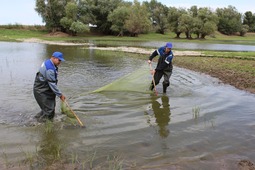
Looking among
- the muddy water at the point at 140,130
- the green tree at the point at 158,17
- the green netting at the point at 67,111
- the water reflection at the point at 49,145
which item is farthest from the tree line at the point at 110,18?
the water reflection at the point at 49,145

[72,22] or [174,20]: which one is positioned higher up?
[174,20]

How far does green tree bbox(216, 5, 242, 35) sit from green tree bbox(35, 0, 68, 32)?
53050mm

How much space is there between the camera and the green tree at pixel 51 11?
68.3 metres

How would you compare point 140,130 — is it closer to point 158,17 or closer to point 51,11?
point 51,11

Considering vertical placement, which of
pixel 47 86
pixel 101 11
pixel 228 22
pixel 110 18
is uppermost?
pixel 101 11

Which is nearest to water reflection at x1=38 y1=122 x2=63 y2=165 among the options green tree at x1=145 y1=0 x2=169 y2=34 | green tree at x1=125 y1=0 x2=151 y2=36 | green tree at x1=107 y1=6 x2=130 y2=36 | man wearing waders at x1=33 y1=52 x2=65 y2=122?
man wearing waders at x1=33 y1=52 x2=65 y2=122

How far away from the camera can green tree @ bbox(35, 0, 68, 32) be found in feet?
224

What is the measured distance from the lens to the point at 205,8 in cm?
7944

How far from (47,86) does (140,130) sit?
2648 millimetres

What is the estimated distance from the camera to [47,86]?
24.3ft

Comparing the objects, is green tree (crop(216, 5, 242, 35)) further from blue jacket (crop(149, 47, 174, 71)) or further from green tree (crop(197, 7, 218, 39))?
blue jacket (crop(149, 47, 174, 71))

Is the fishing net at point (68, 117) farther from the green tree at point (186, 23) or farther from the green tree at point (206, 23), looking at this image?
the green tree at point (206, 23)

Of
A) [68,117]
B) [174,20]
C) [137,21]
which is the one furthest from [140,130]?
[174,20]

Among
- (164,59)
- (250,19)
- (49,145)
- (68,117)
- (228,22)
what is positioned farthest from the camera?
(250,19)
